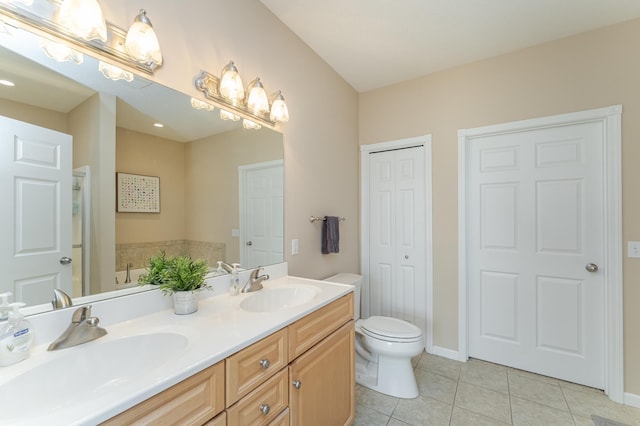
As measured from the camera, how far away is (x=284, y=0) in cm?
174

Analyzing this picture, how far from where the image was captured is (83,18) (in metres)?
0.97

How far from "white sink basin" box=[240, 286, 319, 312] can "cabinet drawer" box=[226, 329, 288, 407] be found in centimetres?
43

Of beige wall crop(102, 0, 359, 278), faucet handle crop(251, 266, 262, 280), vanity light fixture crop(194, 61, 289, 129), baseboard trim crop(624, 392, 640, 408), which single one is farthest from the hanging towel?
baseboard trim crop(624, 392, 640, 408)

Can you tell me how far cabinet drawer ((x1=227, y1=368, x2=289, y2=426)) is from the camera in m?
0.89

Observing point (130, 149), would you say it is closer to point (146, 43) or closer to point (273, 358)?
point (146, 43)

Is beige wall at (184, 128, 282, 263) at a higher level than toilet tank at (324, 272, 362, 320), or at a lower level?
higher

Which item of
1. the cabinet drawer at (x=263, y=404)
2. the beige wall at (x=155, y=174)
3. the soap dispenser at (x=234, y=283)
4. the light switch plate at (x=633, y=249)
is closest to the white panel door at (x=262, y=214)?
the soap dispenser at (x=234, y=283)

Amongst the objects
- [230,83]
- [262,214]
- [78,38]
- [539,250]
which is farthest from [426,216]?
[78,38]

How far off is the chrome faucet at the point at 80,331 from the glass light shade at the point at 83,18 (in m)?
0.96

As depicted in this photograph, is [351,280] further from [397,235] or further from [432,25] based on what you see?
[432,25]

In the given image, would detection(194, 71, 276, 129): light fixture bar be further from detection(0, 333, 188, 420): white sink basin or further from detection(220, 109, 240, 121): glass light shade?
detection(0, 333, 188, 420): white sink basin

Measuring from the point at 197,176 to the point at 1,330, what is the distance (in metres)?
0.88

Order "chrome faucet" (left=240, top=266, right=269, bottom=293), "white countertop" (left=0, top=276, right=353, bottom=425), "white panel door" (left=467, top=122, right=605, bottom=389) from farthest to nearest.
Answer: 1. "white panel door" (left=467, top=122, right=605, bottom=389)
2. "chrome faucet" (left=240, top=266, right=269, bottom=293)
3. "white countertop" (left=0, top=276, right=353, bottom=425)

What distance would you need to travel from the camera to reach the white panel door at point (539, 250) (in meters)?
2.01
